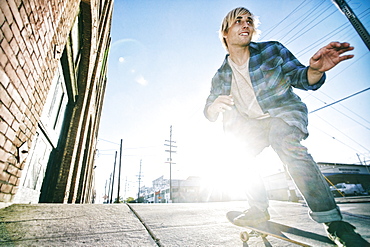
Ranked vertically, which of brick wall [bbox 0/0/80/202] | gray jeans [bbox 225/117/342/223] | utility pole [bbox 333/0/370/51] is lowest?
gray jeans [bbox 225/117/342/223]

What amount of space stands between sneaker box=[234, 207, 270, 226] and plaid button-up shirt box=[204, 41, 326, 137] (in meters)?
0.72

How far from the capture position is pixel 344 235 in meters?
0.85

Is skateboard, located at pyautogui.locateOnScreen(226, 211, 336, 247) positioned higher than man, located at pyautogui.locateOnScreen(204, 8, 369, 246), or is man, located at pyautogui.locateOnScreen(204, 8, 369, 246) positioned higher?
man, located at pyautogui.locateOnScreen(204, 8, 369, 246)

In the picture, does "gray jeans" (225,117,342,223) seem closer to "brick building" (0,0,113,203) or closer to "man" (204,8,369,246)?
"man" (204,8,369,246)

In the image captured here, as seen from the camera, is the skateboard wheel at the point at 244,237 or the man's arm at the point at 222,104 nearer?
the skateboard wheel at the point at 244,237

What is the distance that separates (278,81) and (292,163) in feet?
2.25

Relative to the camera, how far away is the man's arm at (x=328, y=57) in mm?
1066

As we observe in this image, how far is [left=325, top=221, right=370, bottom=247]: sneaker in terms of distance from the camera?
781mm

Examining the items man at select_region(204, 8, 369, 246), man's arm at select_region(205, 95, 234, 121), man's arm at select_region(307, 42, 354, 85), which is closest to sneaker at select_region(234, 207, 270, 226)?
man at select_region(204, 8, 369, 246)

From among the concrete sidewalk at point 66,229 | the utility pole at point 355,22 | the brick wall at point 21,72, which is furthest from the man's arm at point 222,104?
the utility pole at point 355,22

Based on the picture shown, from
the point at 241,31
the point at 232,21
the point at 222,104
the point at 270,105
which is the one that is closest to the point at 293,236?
the point at 270,105

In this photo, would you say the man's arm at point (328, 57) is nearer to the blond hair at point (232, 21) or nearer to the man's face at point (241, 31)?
the man's face at point (241, 31)

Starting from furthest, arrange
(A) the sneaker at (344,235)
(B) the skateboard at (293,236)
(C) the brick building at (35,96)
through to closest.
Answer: (C) the brick building at (35,96) → (B) the skateboard at (293,236) → (A) the sneaker at (344,235)

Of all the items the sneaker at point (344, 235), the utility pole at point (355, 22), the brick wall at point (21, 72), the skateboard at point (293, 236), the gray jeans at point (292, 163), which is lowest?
the skateboard at point (293, 236)
